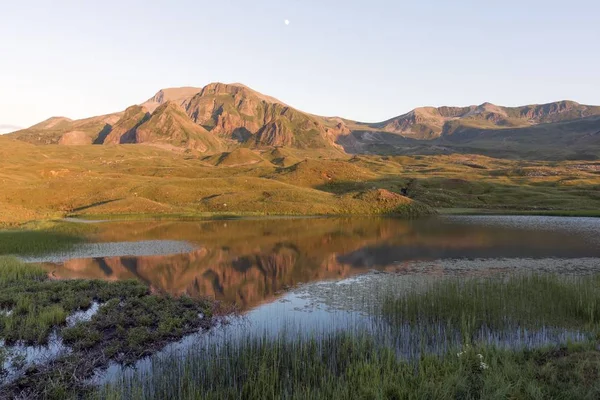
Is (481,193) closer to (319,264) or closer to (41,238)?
(319,264)

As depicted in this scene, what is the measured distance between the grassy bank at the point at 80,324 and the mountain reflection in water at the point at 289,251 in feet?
15.4

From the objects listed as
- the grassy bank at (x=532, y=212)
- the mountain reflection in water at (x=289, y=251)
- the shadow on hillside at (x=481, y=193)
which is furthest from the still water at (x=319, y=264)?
the shadow on hillside at (x=481, y=193)

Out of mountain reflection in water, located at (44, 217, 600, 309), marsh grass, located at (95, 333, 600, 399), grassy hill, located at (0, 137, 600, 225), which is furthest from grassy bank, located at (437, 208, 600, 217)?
marsh grass, located at (95, 333, 600, 399)

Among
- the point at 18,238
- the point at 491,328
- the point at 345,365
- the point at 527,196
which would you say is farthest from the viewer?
the point at 527,196

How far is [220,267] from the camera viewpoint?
4569 cm

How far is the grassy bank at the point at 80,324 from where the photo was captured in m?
18.1

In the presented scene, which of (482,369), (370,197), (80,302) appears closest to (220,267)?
(80,302)

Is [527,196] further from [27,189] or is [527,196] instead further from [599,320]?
[27,189]

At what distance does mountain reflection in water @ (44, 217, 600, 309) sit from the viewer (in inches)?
1560

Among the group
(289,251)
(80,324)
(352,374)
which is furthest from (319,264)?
(352,374)

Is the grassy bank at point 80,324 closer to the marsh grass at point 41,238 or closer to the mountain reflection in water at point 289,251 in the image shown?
the mountain reflection in water at point 289,251

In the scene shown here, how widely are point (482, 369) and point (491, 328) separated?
745 cm

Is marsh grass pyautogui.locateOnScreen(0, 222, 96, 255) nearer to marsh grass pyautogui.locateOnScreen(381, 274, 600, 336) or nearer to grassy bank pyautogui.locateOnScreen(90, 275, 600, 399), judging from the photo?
grassy bank pyautogui.locateOnScreen(90, 275, 600, 399)

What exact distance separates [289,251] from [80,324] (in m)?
34.7
